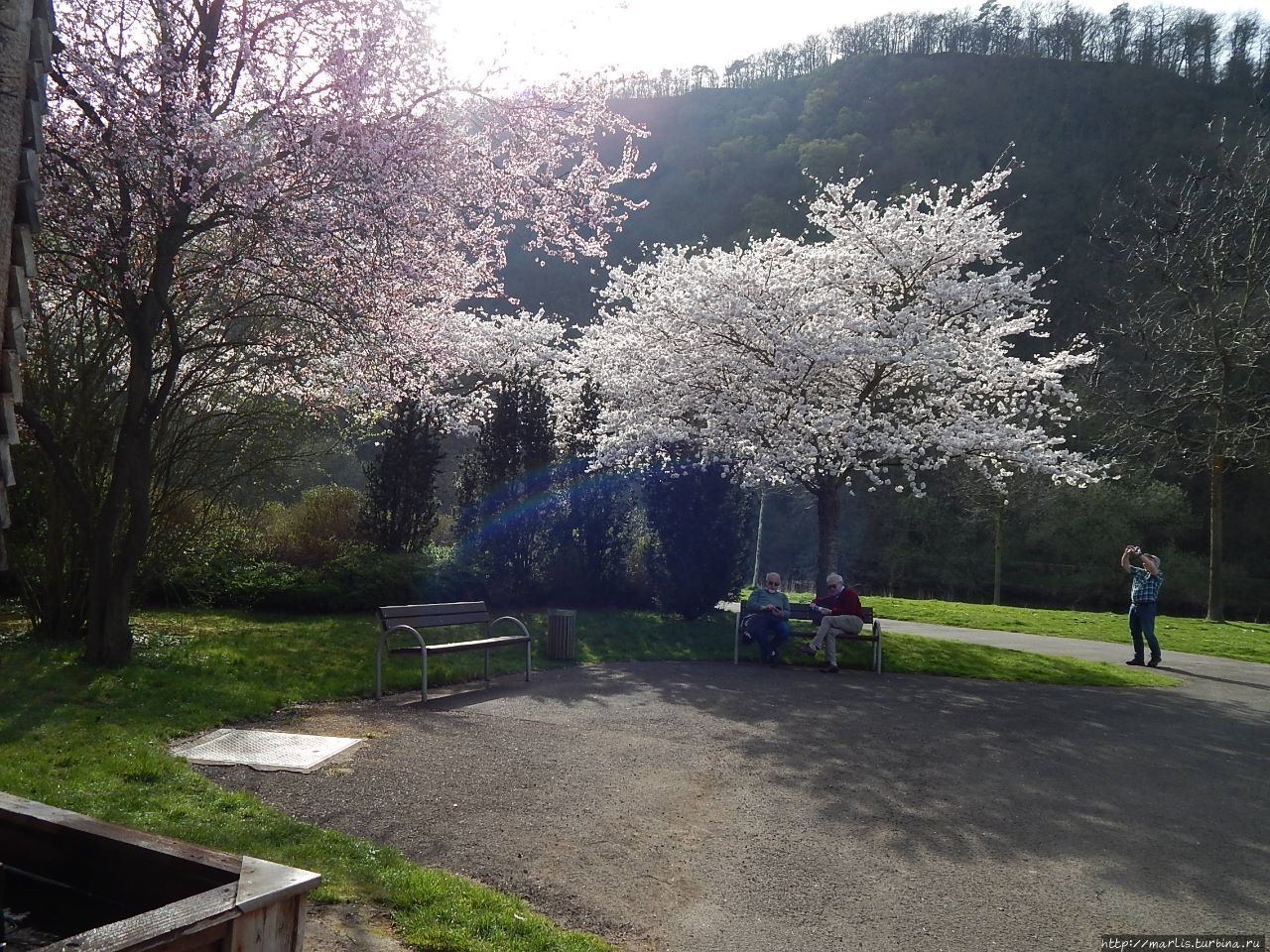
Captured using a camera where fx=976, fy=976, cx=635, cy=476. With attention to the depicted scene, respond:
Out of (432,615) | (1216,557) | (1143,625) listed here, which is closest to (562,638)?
(432,615)

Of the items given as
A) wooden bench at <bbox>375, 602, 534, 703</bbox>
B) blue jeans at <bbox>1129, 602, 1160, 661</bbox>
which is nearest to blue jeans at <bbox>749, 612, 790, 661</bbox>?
wooden bench at <bbox>375, 602, 534, 703</bbox>

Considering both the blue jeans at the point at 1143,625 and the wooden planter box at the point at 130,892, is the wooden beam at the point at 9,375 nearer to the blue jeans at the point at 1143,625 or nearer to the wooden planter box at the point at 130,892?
the wooden planter box at the point at 130,892

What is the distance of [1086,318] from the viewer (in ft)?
129

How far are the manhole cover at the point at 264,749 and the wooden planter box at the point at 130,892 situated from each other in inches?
130

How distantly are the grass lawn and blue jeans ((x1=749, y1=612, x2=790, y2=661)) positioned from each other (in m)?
0.59

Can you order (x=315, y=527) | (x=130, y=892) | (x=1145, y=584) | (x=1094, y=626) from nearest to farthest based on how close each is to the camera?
(x=130, y=892)
(x=1145, y=584)
(x=315, y=527)
(x=1094, y=626)

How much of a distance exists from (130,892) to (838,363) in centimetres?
1470

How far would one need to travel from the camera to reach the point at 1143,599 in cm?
1491

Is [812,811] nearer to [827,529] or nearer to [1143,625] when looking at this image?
[1143,625]

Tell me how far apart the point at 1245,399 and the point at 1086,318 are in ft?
51.4

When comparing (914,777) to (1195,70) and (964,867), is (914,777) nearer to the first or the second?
(964,867)

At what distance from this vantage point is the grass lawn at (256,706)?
4332mm

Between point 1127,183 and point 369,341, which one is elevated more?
point 1127,183

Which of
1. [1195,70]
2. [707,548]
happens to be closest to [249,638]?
[707,548]
